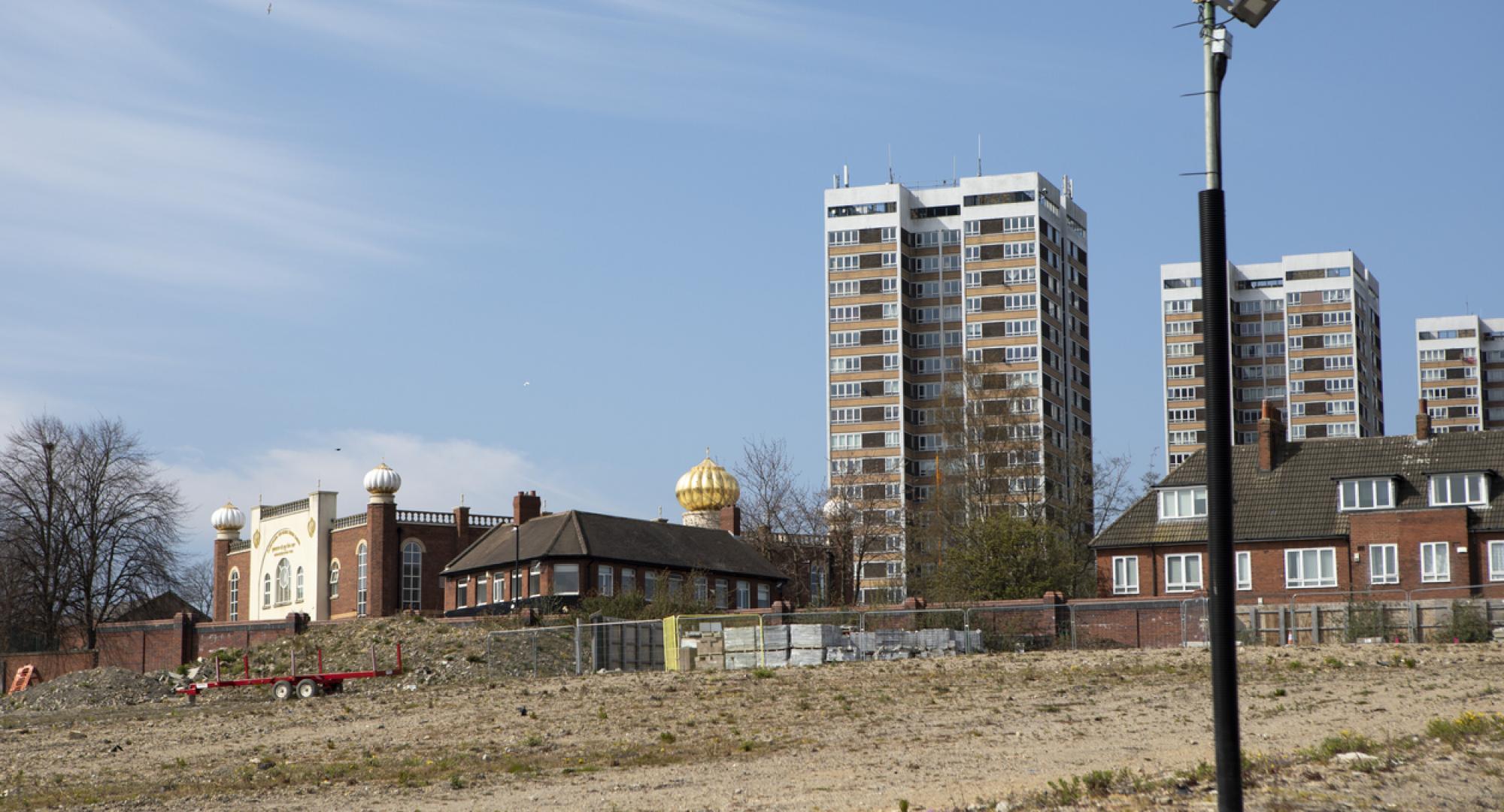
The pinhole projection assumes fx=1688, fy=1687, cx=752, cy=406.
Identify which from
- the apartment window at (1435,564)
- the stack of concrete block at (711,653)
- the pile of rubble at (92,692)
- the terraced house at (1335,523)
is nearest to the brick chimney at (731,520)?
the terraced house at (1335,523)

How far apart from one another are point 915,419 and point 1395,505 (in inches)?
3239

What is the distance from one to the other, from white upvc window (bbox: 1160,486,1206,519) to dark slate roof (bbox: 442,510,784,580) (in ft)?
82.7

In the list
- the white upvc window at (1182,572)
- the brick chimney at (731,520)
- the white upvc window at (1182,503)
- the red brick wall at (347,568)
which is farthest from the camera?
the brick chimney at (731,520)

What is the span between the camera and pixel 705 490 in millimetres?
99125

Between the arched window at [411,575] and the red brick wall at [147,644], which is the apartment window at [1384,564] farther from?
the red brick wall at [147,644]

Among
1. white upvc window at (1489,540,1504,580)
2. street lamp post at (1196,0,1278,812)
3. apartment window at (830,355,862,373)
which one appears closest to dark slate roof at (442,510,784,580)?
white upvc window at (1489,540,1504,580)

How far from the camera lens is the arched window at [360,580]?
88.1m

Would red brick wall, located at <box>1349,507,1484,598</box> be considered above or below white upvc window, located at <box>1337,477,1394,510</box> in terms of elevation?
below

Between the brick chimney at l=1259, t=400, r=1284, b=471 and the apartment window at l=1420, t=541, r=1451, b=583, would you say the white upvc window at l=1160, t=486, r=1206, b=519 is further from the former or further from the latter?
the apartment window at l=1420, t=541, r=1451, b=583

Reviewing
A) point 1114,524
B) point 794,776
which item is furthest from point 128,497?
point 794,776

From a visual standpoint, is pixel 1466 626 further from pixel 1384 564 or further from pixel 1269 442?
pixel 1269 442

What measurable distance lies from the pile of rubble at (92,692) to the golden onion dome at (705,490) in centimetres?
3977

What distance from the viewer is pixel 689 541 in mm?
89188

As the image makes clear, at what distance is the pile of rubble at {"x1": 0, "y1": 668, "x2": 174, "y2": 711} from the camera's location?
60.2 metres
